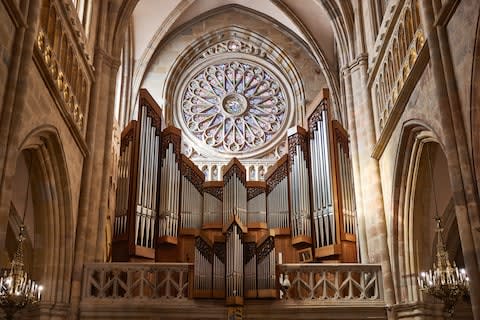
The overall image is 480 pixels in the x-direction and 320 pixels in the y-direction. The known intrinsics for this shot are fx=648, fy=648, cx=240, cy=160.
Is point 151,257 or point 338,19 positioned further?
point 338,19

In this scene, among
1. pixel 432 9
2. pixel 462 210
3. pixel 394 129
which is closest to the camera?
pixel 462 210

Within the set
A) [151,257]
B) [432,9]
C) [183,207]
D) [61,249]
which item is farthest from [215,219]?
[432,9]

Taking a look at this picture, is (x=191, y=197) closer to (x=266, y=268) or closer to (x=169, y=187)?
(x=169, y=187)

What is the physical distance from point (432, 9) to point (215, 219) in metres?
7.55

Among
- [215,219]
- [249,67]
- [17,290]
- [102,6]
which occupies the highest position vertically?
[249,67]

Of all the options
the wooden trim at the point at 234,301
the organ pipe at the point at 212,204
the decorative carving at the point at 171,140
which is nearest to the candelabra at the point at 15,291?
the wooden trim at the point at 234,301

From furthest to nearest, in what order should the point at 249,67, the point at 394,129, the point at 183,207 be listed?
the point at 249,67, the point at 183,207, the point at 394,129

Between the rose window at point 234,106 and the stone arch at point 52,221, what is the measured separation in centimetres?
906

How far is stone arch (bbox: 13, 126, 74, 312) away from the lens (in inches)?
479

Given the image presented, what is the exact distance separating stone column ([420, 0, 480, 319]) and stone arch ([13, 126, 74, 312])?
6.78m

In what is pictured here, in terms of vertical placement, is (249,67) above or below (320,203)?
above

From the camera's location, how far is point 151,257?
14.2m

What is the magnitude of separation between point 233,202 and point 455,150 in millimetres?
7577

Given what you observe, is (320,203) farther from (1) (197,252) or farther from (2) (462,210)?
(2) (462,210)
